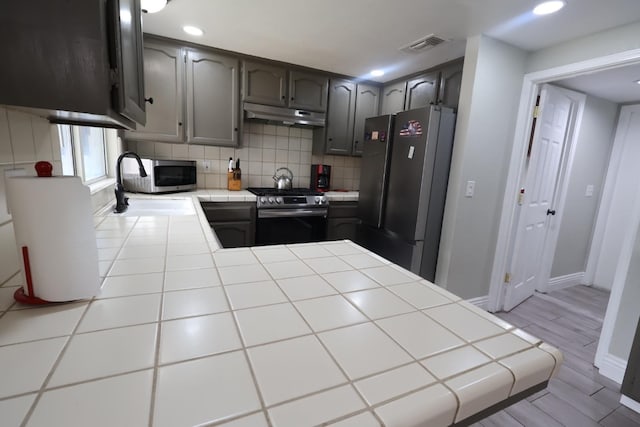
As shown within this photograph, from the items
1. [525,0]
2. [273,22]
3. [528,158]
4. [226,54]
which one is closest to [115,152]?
[226,54]

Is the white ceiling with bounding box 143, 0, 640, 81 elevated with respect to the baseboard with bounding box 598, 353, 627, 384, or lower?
elevated

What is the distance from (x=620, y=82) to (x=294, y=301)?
3255mm

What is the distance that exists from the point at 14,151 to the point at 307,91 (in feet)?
8.21

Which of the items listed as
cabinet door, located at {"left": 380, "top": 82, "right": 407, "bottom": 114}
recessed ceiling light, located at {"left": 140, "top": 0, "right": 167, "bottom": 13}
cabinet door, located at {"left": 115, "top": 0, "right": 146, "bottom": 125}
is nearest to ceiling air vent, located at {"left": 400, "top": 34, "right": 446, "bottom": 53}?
cabinet door, located at {"left": 380, "top": 82, "right": 407, "bottom": 114}

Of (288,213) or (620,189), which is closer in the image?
(288,213)

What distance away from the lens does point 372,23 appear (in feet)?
6.28

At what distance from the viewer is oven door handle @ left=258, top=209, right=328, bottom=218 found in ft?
8.75

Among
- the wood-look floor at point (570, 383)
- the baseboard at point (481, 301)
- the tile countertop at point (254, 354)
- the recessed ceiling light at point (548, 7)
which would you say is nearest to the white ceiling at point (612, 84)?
the recessed ceiling light at point (548, 7)

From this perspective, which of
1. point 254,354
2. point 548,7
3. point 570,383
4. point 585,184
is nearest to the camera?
point 254,354

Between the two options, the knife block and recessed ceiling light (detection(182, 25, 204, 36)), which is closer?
recessed ceiling light (detection(182, 25, 204, 36))

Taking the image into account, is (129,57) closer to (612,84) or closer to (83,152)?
(83,152)

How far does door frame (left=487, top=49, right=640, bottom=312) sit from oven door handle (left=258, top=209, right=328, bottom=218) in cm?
159

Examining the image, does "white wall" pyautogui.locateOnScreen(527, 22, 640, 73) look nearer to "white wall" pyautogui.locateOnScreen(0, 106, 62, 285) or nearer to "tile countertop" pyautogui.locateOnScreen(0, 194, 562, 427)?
"tile countertop" pyautogui.locateOnScreen(0, 194, 562, 427)

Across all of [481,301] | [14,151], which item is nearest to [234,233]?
[14,151]
